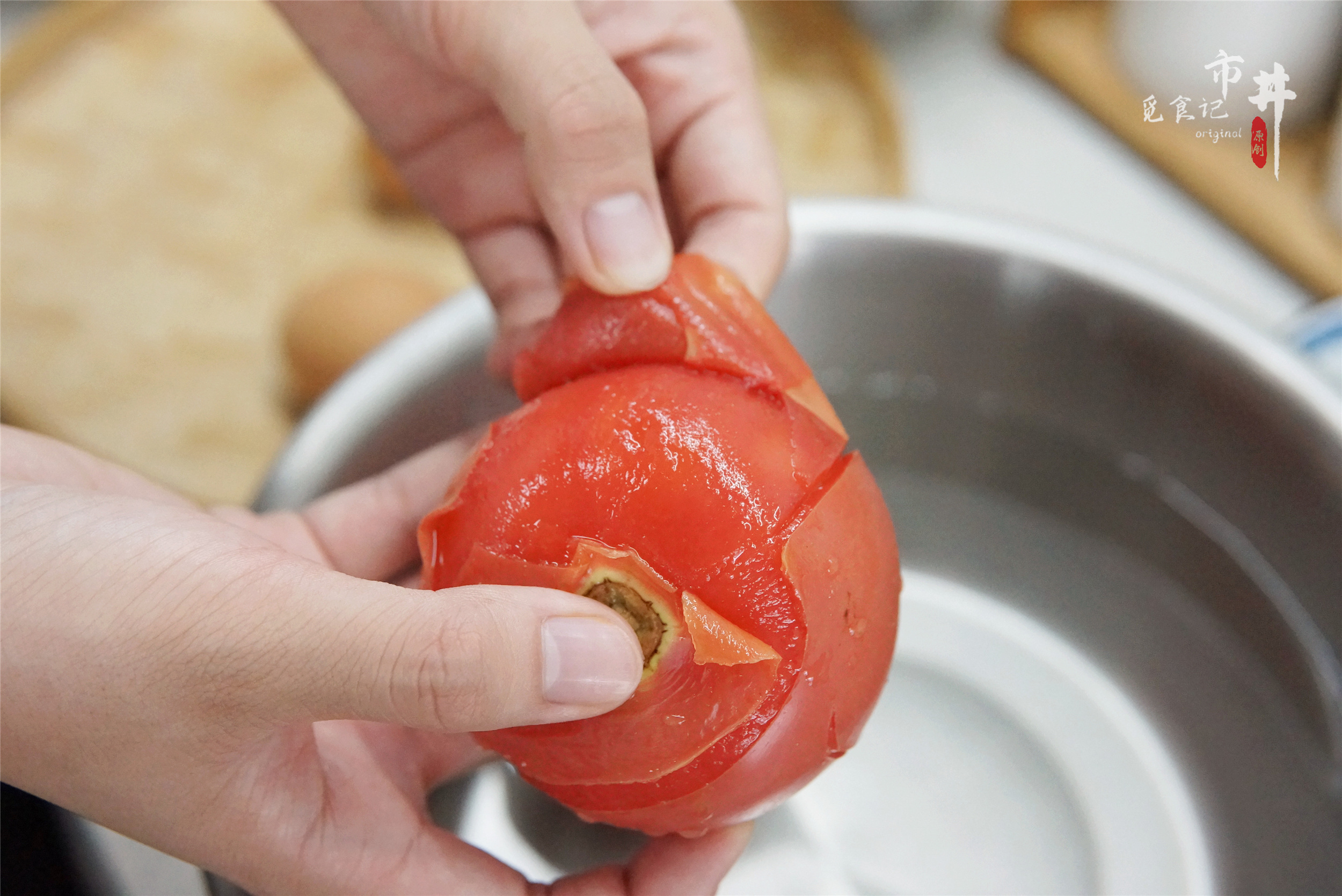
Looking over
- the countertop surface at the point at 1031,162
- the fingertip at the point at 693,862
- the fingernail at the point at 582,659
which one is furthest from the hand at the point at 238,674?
the countertop surface at the point at 1031,162

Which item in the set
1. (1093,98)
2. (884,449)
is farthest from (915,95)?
(884,449)

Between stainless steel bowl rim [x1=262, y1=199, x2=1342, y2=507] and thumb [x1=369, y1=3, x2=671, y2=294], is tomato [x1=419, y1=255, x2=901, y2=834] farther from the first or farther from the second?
stainless steel bowl rim [x1=262, y1=199, x2=1342, y2=507]

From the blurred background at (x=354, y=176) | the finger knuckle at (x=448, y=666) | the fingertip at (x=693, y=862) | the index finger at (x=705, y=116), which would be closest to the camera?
the finger knuckle at (x=448, y=666)

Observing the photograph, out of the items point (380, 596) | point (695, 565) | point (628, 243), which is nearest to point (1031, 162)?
point (628, 243)

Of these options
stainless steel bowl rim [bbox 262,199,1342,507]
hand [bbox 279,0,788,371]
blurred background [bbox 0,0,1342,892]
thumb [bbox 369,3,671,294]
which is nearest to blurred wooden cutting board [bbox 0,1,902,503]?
blurred background [bbox 0,0,1342,892]

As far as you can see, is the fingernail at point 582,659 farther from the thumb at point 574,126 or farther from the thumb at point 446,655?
the thumb at point 574,126

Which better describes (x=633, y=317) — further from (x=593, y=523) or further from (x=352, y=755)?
(x=352, y=755)
